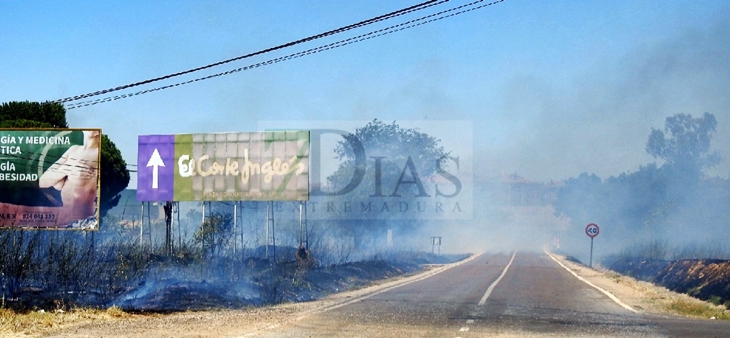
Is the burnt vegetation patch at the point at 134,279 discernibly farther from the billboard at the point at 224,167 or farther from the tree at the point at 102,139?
the tree at the point at 102,139

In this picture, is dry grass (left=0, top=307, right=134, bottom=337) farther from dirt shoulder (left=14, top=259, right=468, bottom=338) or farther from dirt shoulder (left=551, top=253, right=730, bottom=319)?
dirt shoulder (left=551, top=253, right=730, bottom=319)

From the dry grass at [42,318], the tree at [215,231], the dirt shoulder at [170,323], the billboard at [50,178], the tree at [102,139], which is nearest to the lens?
the dirt shoulder at [170,323]

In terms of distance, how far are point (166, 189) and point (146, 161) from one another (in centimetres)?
142

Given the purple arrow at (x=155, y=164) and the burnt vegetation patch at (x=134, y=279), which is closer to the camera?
the burnt vegetation patch at (x=134, y=279)

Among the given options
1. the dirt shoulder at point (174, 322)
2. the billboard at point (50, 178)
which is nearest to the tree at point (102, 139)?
the billboard at point (50, 178)

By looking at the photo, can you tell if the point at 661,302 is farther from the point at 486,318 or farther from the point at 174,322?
the point at 174,322

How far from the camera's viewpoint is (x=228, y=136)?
32844 mm

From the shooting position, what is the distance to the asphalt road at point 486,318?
53.7ft

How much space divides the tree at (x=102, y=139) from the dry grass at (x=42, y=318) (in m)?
20.3

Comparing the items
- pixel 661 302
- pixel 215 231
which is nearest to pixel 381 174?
pixel 215 231

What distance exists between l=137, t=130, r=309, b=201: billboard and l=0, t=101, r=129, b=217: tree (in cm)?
659

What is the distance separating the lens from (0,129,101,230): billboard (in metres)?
26.4

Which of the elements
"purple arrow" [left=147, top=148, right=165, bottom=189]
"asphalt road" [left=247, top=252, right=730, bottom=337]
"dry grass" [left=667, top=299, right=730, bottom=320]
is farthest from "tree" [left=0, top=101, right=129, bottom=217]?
"dry grass" [left=667, top=299, right=730, bottom=320]

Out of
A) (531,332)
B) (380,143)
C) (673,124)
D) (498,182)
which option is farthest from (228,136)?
(498,182)
